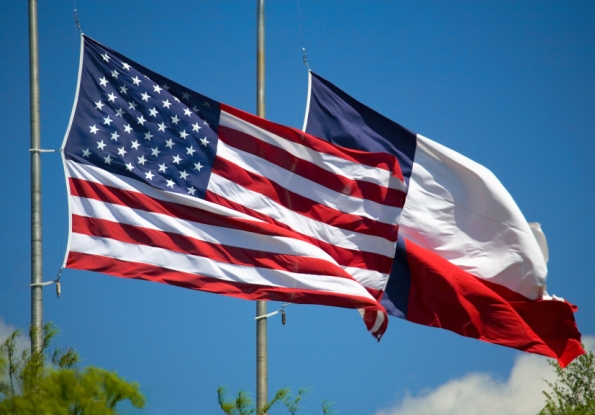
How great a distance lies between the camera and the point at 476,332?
2352cm

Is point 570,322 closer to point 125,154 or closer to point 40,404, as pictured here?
point 125,154

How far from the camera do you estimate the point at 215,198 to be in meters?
21.6

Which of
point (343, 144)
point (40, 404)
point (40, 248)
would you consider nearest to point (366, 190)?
point (343, 144)

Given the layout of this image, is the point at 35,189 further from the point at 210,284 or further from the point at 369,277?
the point at 369,277

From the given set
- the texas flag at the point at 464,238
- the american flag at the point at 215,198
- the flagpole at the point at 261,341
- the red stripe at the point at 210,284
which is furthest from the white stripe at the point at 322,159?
the red stripe at the point at 210,284

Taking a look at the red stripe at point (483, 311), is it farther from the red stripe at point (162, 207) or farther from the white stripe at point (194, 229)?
the red stripe at point (162, 207)

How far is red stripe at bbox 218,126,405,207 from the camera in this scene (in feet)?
72.7

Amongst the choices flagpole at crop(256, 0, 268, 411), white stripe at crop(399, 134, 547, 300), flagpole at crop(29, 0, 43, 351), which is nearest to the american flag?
flagpole at crop(29, 0, 43, 351)

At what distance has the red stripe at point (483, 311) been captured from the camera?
23.4 metres

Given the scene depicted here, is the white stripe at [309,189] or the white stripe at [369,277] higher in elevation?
the white stripe at [309,189]

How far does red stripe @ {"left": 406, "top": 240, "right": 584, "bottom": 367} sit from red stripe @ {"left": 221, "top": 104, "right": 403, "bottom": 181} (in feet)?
5.52

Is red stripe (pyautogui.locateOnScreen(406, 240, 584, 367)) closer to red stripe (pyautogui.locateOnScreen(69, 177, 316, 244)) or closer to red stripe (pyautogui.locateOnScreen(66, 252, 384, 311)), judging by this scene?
red stripe (pyautogui.locateOnScreen(66, 252, 384, 311))

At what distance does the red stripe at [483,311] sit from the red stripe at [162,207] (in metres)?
3.05

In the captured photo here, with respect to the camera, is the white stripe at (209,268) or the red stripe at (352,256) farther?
the red stripe at (352,256)
